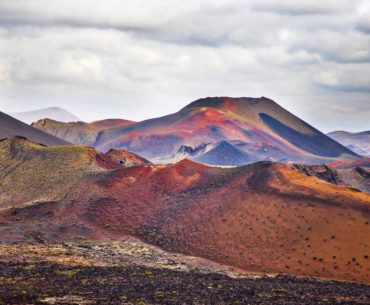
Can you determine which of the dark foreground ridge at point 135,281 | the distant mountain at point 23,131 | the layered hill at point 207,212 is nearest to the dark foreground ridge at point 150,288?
the dark foreground ridge at point 135,281

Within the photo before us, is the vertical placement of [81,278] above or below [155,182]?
below

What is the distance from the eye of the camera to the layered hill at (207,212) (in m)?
65.6

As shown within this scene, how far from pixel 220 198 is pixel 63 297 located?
38.2 meters

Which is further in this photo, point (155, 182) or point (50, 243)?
point (155, 182)

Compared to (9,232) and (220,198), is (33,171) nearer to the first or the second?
(9,232)

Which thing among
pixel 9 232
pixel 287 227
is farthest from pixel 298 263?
pixel 9 232

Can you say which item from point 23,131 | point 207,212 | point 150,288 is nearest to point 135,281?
point 150,288

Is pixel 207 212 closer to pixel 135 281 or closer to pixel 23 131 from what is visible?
pixel 135 281

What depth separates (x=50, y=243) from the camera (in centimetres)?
6725

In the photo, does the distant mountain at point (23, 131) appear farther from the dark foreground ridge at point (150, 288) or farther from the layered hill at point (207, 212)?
the dark foreground ridge at point (150, 288)

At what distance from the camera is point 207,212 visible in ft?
252

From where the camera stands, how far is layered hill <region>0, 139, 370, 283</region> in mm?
65625

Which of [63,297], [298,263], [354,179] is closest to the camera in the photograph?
[63,297]

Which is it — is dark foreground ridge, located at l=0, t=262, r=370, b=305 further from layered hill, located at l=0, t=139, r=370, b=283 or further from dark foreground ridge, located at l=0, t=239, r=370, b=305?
layered hill, located at l=0, t=139, r=370, b=283
